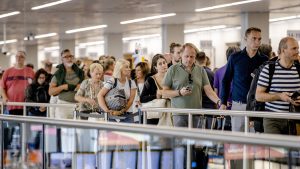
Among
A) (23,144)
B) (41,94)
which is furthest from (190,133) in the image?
(41,94)

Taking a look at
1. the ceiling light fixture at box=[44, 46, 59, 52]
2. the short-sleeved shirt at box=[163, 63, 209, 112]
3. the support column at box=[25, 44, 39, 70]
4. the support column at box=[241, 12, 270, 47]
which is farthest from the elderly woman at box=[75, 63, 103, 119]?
the ceiling light fixture at box=[44, 46, 59, 52]

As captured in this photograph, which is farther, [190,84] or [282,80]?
[190,84]

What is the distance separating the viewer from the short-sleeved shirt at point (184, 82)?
9266mm

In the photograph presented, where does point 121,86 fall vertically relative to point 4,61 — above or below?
below

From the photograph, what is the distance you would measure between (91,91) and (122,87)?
3.06ft

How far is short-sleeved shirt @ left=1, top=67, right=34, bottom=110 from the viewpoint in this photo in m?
14.1

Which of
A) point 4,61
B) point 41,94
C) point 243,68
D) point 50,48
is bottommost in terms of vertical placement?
point 41,94

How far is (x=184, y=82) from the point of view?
30.4 feet

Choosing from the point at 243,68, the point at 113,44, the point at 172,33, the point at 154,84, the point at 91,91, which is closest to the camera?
the point at 243,68

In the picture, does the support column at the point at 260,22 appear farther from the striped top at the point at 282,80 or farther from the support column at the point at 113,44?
the striped top at the point at 282,80

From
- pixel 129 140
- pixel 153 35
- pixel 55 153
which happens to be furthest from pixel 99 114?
pixel 153 35

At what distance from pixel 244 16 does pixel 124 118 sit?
50.6 ft

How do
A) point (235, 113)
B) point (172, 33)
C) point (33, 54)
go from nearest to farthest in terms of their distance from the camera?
point (235, 113) → point (172, 33) → point (33, 54)

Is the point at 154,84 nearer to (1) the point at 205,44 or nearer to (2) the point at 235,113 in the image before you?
(2) the point at 235,113
